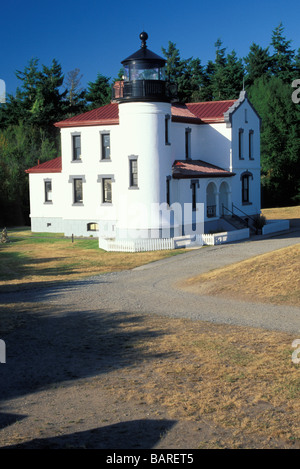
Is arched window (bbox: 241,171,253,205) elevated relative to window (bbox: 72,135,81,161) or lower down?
lower down

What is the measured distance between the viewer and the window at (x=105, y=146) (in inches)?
1435

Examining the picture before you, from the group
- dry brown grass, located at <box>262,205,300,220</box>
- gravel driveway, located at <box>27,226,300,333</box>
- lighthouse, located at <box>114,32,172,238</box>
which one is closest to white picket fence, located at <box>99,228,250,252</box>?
lighthouse, located at <box>114,32,172,238</box>

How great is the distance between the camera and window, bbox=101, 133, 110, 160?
36438 millimetres

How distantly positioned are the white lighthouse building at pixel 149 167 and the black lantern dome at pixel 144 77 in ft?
0.17

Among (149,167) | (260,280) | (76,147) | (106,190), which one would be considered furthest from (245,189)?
(260,280)

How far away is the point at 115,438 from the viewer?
8586 mm

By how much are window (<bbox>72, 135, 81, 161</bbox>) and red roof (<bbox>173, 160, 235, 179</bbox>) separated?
640cm

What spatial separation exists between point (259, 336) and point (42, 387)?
5.55m

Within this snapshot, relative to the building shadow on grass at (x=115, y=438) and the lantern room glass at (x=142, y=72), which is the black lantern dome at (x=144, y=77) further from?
the building shadow on grass at (x=115, y=438)

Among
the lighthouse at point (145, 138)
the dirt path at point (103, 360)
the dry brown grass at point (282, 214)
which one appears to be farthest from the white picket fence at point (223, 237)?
the dry brown grass at point (282, 214)

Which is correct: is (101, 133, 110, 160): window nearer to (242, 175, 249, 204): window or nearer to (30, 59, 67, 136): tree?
(242, 175, 249, 204): window
